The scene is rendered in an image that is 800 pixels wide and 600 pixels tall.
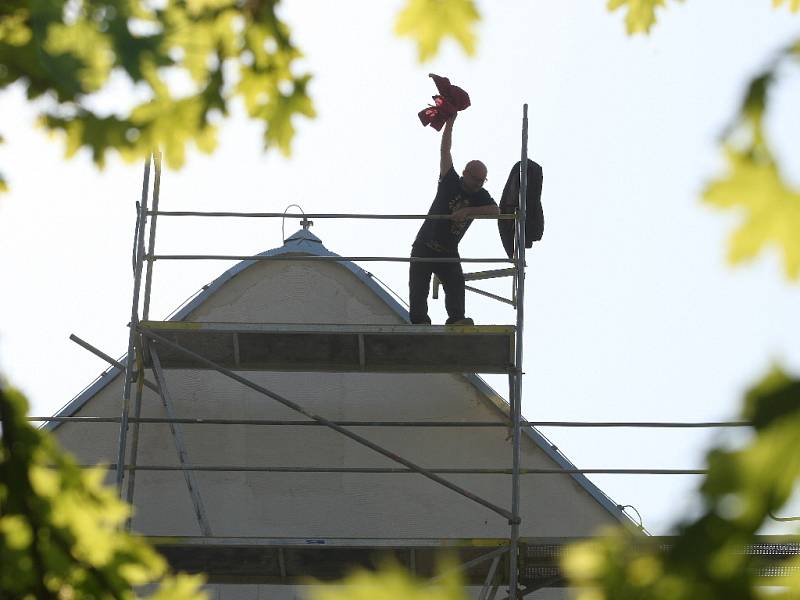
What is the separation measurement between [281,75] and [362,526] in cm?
678

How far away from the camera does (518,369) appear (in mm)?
8047

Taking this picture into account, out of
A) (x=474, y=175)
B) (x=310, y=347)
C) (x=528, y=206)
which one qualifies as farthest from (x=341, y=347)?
(x=528, y=206)

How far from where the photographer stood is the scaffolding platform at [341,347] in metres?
8.03

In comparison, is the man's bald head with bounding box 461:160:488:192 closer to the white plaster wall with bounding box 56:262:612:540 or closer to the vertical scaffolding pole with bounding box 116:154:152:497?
the white plaster wall with bounding box 56:262:612:540

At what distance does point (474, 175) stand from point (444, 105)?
640 mm

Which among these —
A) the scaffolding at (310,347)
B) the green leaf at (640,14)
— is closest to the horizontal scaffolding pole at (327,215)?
the scaffolding at (310,347)

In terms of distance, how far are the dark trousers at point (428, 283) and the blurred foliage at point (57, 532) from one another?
20.3 feet

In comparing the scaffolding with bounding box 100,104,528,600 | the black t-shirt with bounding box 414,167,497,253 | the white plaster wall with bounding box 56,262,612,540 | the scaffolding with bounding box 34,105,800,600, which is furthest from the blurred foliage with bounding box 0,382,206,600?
the white plaster wall with bounding box 56,262,612,540

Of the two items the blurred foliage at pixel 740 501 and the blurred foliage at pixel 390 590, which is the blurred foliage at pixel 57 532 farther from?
the blurred foliage at pixel 740 501

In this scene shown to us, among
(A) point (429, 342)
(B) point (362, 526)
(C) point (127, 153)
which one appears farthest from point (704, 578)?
(B) point (362, 526)

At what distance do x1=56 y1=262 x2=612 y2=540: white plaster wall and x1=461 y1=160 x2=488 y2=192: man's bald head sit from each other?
1.70 metres

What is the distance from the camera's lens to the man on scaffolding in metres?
8.67

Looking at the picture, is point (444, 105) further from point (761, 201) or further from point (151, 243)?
point (761, 201)

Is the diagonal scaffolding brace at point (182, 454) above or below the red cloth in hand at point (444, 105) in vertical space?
below
